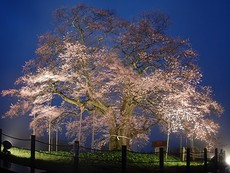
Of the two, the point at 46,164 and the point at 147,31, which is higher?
the point at 147,31

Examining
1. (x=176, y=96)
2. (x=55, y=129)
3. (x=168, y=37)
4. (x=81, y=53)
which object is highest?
(x=168, y=37)

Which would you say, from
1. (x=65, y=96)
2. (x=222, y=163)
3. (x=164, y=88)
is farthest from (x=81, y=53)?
(x=222, y=163)

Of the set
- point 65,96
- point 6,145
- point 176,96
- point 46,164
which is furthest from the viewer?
point 65,96

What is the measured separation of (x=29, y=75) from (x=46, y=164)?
27.3 ft

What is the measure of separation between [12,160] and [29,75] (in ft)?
24.1

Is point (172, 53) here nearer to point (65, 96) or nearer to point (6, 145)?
point (65, 96)

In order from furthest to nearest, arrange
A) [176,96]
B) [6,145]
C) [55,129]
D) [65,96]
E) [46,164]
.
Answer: [55,129]
[65,96]
[176,96]
[6,145]
[46,164]

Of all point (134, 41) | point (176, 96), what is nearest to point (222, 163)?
point (176, 96)

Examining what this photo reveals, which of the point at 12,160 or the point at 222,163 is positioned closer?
the point at 12,160

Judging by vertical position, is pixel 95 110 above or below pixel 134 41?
below

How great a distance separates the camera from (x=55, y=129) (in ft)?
79.2

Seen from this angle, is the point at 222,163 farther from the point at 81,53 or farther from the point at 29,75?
the point at 29,75

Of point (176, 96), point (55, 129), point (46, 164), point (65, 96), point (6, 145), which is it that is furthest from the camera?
point (55, 129)

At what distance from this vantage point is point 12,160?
618 inches
